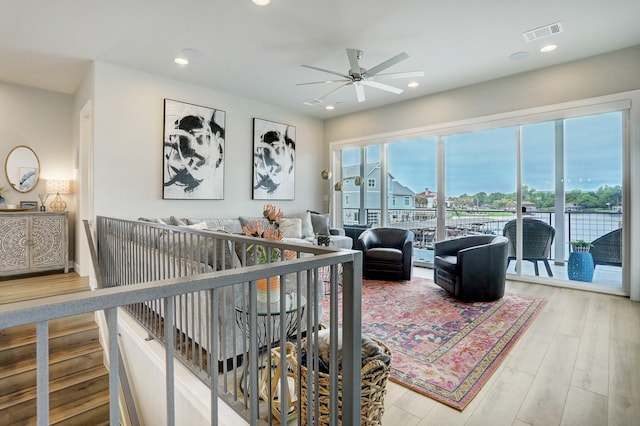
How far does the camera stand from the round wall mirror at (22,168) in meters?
4.78

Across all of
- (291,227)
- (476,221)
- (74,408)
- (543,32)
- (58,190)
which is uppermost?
(543,32)

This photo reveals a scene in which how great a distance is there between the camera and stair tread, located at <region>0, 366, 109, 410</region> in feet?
8.44

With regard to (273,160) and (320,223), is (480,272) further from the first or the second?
(273,160)

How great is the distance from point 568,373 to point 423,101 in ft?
14.9

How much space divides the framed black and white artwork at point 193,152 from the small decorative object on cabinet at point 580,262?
17.1 ft

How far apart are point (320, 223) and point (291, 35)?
11.5 ft

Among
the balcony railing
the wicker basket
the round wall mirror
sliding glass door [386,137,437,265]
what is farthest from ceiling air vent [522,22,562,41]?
the round wall mirror

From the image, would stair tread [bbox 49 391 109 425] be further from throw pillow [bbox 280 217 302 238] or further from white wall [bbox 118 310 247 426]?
throw pillow [bbox 280 217 302 238]

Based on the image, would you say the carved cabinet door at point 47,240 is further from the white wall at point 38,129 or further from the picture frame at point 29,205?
the white wall at point 38,129

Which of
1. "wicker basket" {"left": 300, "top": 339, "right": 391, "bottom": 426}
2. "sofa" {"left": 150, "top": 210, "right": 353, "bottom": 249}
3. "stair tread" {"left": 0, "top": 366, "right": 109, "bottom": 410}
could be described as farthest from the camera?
"sofa" {"left": 150, "top": 210, "right": 353, "bottom": 249}

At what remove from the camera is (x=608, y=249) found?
13.5ft

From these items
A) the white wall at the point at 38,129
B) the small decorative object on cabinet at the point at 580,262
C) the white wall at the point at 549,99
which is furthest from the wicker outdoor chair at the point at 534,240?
the white wall at the point at 38,129

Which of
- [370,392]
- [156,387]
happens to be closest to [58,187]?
[156,387]

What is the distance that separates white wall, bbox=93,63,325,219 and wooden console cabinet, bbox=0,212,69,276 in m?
1.22
